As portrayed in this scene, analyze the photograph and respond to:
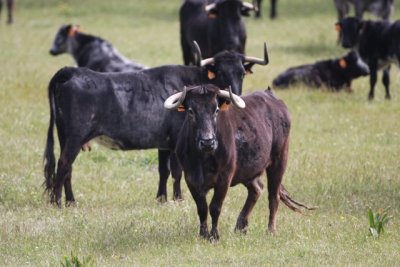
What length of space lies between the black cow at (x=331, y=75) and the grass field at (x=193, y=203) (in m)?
0.41

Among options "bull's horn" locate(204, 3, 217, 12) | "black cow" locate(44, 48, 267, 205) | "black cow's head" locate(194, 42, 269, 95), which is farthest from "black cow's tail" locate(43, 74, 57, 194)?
"bull's horn" locate(204, 3, 217, 12)

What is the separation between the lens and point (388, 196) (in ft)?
38.3

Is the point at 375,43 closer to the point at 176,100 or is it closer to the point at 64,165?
the point at 64,165

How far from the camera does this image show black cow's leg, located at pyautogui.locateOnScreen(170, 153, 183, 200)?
1157 centimetres

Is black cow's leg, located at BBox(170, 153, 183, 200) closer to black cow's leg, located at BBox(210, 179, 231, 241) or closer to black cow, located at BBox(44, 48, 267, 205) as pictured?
black cow, located at BBox(44, 48, 267, 205)

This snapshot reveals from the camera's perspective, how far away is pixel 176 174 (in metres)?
11.6

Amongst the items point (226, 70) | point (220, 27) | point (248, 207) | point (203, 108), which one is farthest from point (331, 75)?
point (203, 108)

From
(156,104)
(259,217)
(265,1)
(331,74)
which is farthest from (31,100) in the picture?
(265,1)

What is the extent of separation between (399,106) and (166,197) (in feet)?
25.6

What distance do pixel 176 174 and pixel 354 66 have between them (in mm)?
9702

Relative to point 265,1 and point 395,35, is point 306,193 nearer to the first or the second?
point 395,35

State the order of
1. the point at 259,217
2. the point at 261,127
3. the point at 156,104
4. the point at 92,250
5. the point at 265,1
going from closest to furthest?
the point at 92,250 < the point at 261,127 < the point at 259,217 < the point at 156,104 < the point at 265,1

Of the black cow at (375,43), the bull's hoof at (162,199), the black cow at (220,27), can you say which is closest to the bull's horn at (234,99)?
the bull's hoof at (162,199)

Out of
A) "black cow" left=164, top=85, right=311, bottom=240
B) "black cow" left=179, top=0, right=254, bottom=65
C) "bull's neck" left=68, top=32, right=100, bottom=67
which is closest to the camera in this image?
"black cow" left=164, top=85, right=311, bottom=240
